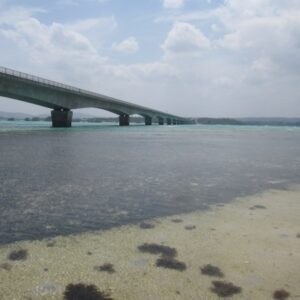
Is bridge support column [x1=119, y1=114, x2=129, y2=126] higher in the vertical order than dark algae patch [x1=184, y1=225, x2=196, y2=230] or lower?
higher

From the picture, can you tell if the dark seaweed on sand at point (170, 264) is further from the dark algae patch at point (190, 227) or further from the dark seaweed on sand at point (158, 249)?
the dark algae patch at point (190, 227)

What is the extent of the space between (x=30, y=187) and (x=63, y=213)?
3.78 metres

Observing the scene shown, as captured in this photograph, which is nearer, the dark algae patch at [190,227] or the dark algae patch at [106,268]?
the dark algae patch at [106,268]

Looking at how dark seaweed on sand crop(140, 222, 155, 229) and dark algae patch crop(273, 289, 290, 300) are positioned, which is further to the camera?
dark seaweed on sand crop(140, 222, 155, 229)

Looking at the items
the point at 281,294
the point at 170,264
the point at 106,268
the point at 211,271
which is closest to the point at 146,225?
the point at 170,264

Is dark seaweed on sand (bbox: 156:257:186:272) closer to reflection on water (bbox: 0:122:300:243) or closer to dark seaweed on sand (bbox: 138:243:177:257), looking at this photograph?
dark seaweed on sand (bbox: 138:243:177:257)

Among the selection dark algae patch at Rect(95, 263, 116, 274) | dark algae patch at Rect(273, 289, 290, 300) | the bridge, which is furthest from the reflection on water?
the bridge

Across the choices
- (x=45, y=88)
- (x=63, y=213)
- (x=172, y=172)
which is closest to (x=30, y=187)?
(x=63, y=213)

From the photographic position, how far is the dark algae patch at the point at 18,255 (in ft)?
20.3

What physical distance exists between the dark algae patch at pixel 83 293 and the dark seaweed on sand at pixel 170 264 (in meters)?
1.29

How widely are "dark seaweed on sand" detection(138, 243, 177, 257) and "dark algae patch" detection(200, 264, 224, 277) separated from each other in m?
0.73

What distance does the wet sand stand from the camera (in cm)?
520

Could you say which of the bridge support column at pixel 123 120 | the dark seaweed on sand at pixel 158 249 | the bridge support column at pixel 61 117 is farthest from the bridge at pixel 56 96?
the dark seaweed on sand at pixel 158 249

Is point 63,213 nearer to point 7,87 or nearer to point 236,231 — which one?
point 236,231
